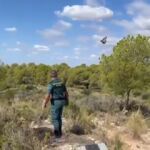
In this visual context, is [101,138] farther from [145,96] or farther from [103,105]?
[145,96]

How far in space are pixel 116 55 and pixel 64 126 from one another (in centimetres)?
1491

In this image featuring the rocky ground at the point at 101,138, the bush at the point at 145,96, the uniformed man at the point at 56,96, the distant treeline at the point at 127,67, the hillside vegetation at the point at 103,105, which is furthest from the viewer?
the bush at the point at 145,96

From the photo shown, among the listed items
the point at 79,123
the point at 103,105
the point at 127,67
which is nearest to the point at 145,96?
the point at 127,67

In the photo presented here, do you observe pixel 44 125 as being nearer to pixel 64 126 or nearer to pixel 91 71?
pixel 64 126

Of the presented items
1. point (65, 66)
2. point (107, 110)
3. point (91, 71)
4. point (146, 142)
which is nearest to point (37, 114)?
point (146, 142)

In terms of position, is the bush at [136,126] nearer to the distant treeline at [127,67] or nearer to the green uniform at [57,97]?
the green uniform at [57,97]

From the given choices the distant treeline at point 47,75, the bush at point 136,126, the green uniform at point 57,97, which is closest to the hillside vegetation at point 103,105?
the bush at point 136,126

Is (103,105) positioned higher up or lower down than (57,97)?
lower down

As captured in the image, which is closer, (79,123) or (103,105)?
(79,123)

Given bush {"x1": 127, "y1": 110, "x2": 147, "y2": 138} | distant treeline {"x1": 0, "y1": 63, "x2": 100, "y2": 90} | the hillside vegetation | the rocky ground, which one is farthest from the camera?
distant treeline {"x1": 0, "y1": 63, "x2": 100, "y2": 90}

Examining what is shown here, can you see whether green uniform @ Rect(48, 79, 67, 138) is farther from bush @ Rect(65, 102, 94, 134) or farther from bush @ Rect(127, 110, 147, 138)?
bush @ Rect(127, 110, 147, 138)

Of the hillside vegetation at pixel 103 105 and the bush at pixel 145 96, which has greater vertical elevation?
the hillside vegetation at pixel 103 105

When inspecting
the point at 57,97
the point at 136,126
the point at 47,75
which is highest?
the point at 47,75

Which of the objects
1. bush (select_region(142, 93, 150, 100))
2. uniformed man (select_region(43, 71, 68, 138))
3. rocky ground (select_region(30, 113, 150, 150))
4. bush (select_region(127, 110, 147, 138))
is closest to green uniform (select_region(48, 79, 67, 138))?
uniformed man (select_region(43, 71, 68, 138))
